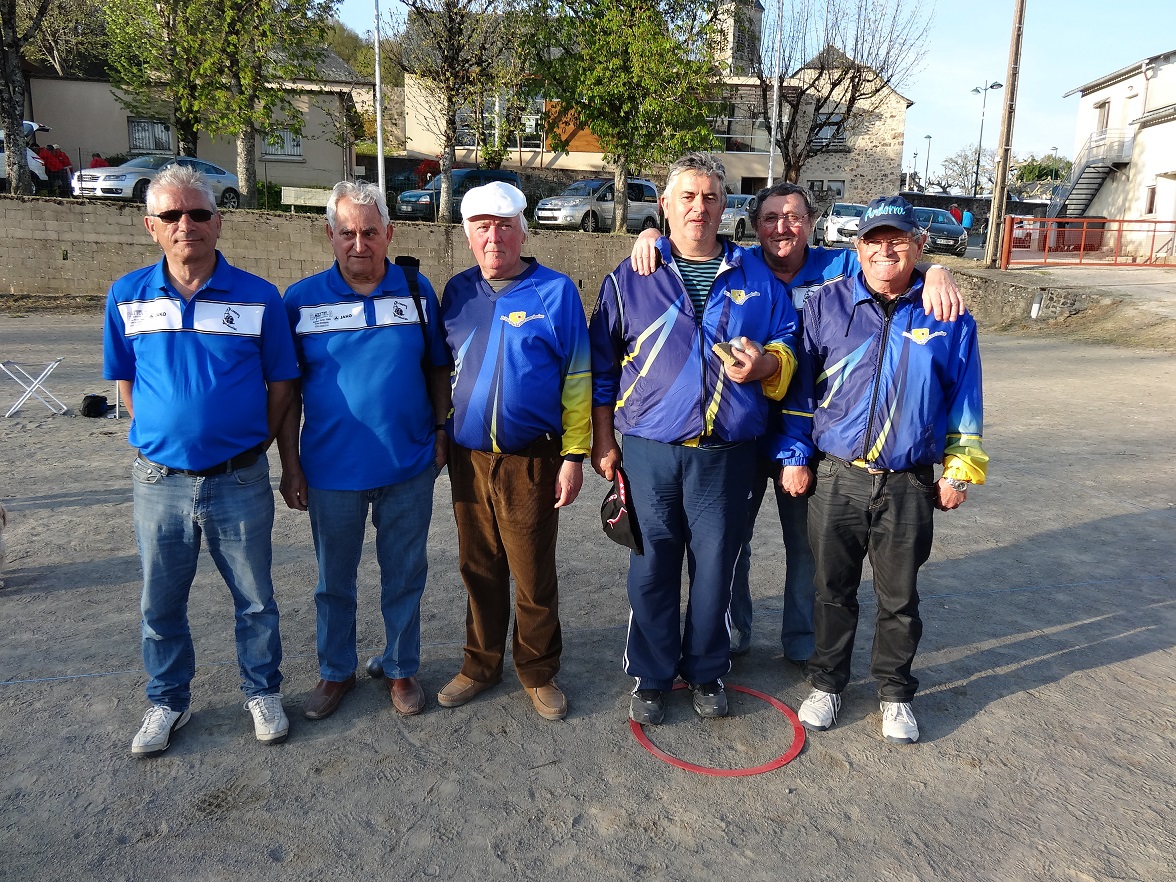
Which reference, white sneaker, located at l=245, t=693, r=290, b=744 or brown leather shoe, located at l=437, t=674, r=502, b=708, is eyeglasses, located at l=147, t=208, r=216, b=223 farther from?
brown leather shoe, located at l=437, t=674, r=502, b=708

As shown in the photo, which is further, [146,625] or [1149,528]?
[1149,528]

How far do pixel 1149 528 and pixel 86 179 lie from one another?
72.3 feet

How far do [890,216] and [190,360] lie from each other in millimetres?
2530

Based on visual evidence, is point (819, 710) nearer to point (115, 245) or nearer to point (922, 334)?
point (922, 334)

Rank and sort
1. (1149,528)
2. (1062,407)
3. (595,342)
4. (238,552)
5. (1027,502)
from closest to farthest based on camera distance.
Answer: (238,552), (595,342), (1149,528), (1027,502), (1062,407)

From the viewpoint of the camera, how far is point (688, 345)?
10.7 feet

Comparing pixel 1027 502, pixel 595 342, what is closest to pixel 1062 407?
pixel 1027 502

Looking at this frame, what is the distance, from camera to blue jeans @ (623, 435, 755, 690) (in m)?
3.33

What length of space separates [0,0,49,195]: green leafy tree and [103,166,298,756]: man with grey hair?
18.2 metres

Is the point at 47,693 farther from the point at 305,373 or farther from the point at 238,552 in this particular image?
the point at 305,373

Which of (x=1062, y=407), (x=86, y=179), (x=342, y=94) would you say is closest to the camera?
(x=1062, y=407)

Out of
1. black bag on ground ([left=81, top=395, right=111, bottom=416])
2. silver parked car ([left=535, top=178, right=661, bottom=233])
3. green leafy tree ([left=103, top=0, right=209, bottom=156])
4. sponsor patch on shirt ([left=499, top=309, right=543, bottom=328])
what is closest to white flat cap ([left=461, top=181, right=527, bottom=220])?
sponsor patch on shirt ([left=499, top=309, right=543, bottom=328])

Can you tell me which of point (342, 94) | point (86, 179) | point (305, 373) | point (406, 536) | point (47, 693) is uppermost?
point (342, 94)

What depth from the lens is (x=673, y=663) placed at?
137 inches
